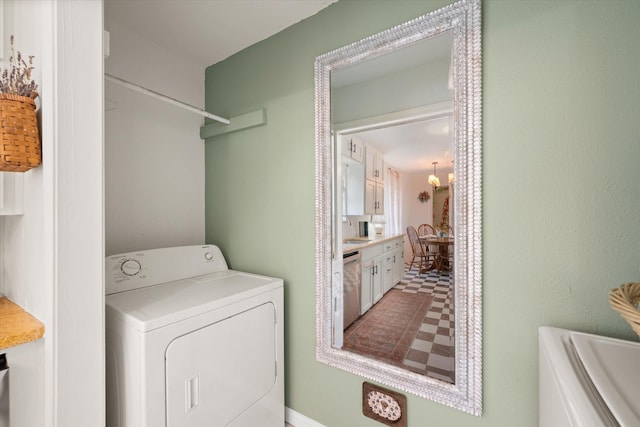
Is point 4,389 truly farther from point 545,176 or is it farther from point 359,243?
point 545,176

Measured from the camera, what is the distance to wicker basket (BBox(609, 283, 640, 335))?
1.80 ft

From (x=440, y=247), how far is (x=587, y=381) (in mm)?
704

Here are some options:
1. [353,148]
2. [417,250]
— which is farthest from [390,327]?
[353,148]

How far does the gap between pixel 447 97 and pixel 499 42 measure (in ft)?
0.88

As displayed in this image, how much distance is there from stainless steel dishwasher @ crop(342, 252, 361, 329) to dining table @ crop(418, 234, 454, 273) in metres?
0.42

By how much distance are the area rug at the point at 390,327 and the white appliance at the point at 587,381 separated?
0.52m

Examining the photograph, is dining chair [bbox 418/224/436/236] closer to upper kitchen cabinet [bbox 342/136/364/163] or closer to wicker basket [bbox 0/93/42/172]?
upper kitchen cabinet [bbox 342/136/364/163]

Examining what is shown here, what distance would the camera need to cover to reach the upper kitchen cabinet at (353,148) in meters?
1.53

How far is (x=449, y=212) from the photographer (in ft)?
4.06

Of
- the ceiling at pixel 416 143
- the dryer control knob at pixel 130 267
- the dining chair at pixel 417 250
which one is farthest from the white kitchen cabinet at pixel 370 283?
the dryer control knob at pixel 130 267

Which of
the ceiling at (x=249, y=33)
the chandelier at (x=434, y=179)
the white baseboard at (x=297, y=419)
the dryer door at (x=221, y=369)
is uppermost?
the ceiling at (x=249, y=33)

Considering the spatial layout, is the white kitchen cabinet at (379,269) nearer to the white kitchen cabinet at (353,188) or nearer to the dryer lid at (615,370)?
the white kitchen cabinet at (353,188)

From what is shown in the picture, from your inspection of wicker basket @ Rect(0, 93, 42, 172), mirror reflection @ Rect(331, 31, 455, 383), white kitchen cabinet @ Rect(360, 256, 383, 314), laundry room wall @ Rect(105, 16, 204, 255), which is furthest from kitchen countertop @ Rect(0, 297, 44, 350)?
white kitchen cabinet @ Rect(360, 256, 383, 314)

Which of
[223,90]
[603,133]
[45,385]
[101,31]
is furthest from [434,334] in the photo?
[223,90]
